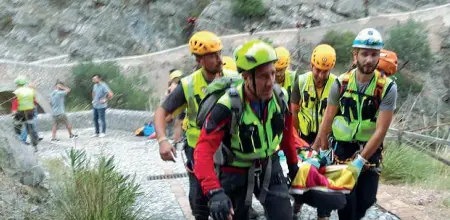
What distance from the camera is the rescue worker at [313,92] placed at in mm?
5836

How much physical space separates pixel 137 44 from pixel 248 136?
31.4m

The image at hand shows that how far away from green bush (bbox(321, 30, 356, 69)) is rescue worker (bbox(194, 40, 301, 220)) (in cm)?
2815

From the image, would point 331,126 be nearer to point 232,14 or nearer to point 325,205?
point 325,205

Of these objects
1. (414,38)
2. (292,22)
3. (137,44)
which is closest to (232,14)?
(292,22)

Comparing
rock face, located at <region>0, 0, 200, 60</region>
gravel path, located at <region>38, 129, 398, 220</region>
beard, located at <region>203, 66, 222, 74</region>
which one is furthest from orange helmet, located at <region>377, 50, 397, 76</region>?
rock face, located at <region>0, 0, 200, 60</region>

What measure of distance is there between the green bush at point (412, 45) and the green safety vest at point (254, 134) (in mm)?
29163

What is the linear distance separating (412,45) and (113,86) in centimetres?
1566

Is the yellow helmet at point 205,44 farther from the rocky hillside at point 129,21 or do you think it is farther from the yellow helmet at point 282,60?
the rocky hillside at point 129,21

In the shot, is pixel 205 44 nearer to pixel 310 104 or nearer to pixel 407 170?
pixel 310 104

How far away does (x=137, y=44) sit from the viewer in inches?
1356

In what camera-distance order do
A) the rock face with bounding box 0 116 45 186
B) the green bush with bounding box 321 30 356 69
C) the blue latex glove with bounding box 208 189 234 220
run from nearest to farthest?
1. the blue latex glove with bounding box 208 189 234 220
2. the rock face with bounding box 0 116 45 186
3. the green bush with bounding box 321 30 356 69

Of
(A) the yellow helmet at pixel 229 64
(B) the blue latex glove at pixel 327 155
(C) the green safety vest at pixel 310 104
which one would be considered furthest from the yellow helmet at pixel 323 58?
(B) the blue latex glove at pixel 327 155

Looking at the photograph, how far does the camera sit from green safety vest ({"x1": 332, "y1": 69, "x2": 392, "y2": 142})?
455 cm

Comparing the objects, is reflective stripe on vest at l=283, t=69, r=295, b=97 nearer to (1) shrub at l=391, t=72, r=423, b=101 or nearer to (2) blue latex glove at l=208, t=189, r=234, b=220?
(2) blue latex glove at l=208, t=189, r=234, b=220
